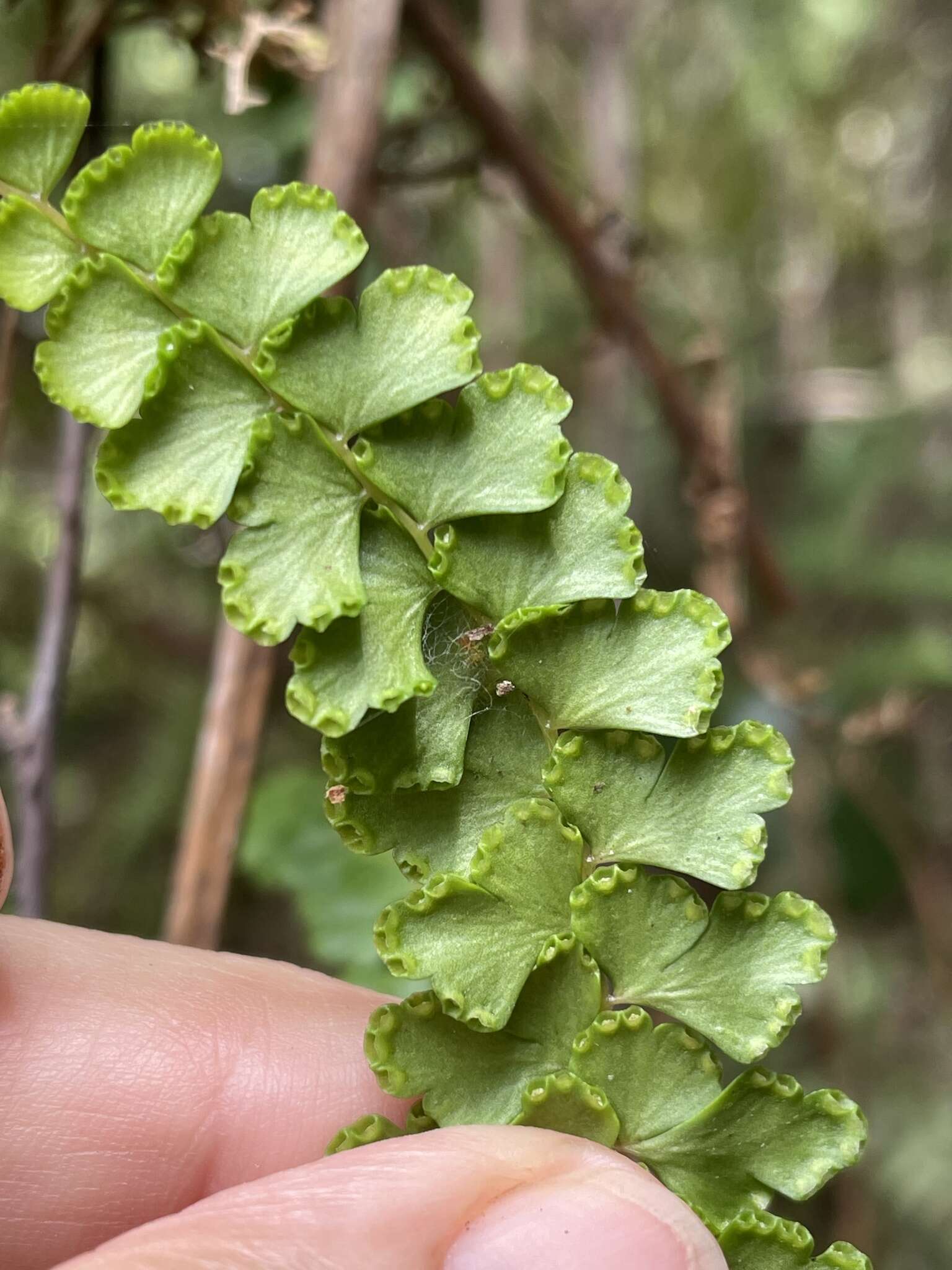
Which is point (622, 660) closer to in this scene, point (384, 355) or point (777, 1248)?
point (384, 355)

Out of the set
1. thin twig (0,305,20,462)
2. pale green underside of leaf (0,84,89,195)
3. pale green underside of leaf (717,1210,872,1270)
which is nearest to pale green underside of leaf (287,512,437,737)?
pale green underside of leaf (0,84,89,195)

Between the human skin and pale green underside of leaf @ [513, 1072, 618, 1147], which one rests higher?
pale green underside of leaf @ [513, 1072, 618, 1147]

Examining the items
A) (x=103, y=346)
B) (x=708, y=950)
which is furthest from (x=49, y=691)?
(x=708, y=950)

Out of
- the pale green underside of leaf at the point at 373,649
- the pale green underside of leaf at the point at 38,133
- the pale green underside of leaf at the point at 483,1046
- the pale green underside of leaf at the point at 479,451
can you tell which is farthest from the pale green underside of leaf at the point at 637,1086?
the pale green underside of leaf at the point at 38,133

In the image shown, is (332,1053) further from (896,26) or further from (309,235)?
(896,26)

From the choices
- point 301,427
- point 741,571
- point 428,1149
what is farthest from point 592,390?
point 428,1149

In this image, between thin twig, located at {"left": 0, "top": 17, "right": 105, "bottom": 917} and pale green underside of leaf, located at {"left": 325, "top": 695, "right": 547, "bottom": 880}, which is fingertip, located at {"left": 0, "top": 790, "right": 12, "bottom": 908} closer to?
pale green underside of leaf, located at {"left": 325, "top": 695, "right": 547, "bottom": 880}
